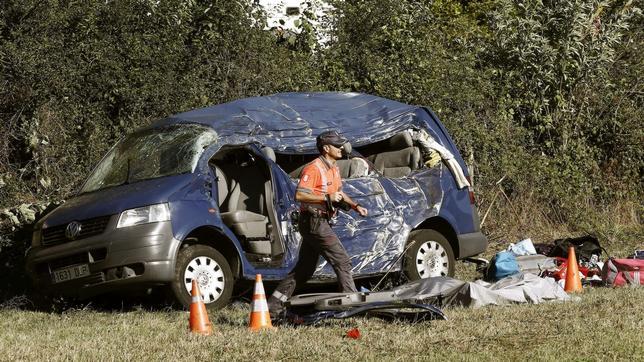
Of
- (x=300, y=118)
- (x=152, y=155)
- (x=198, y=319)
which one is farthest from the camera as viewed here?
(x=300, y=118)

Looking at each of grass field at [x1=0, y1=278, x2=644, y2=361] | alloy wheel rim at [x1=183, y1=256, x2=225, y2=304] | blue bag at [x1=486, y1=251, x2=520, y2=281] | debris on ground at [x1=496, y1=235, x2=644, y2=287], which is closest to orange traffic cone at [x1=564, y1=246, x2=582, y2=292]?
debris on ground at [x1=496, y1=235, x2=644, y2=287]

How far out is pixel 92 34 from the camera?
1553 cm

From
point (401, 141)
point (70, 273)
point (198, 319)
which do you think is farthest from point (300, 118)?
point (198, 319)

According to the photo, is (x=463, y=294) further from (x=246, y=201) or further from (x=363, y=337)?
(x=246, y=201)

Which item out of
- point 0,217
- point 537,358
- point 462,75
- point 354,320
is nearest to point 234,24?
point 462,75

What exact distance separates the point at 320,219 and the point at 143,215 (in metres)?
1.83

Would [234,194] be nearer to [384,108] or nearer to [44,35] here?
[384,108]

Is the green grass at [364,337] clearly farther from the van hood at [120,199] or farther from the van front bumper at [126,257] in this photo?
the van hood at [120,199]

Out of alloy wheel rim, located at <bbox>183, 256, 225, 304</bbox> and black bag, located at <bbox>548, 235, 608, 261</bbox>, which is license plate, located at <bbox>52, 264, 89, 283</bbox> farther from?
black bag, located at <bbox>548, 235, 608, 261</bbox>

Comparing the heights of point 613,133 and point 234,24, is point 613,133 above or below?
below

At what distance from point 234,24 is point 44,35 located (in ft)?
10.7

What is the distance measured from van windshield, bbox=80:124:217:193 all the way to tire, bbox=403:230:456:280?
2602mm

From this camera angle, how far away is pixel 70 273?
35.8ft

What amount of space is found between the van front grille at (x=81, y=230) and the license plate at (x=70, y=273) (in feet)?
0.97
